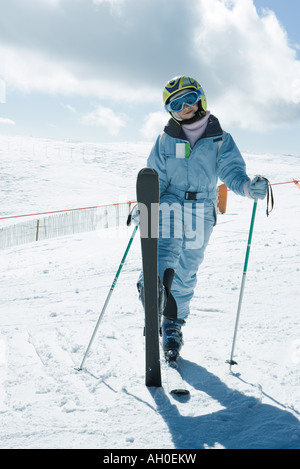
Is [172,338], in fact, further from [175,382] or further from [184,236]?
[184,236]

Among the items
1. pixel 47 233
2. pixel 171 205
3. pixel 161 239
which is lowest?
pixel 47 233

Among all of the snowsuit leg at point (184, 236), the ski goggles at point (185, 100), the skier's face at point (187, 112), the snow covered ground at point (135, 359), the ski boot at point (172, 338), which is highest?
the ski goggles at point (185, 100)

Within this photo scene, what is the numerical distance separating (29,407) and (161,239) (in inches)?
52.1

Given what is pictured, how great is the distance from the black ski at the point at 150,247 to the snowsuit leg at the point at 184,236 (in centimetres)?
41

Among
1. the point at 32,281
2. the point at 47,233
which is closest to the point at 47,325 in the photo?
the point at 32,281

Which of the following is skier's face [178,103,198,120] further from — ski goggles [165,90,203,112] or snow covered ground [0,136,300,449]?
snow covered ground [0,136,300,449]

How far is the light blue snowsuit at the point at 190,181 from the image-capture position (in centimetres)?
275

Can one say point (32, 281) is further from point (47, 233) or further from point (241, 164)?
point (47, 233)

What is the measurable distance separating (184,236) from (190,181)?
1.33ft

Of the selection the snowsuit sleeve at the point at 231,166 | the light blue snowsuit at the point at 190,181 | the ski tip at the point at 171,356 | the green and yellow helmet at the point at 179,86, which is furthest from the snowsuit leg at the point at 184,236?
the green and yellow helmet at the point at 179,86

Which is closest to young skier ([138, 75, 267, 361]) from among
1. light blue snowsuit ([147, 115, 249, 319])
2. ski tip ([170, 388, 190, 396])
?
light blue snowsuit ([147, 115, 249, 319])

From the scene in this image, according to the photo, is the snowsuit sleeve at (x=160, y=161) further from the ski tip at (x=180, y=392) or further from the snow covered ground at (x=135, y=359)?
the ski tip at (x=180, y=392)

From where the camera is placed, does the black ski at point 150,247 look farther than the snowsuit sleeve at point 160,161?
No

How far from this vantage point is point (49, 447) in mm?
1733
